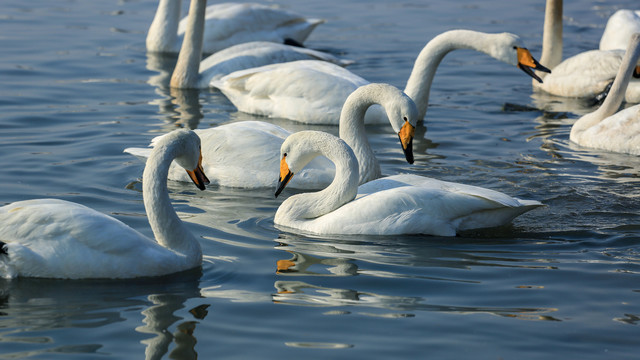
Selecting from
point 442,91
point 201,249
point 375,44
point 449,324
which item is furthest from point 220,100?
point 449,324

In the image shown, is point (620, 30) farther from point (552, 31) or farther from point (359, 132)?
point (359, 132)

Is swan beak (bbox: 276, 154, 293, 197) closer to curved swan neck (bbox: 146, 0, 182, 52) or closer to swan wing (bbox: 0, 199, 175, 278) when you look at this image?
swan wing (bbox: 0, 199, 175, 278)

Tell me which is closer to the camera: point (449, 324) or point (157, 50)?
point (449, 324)

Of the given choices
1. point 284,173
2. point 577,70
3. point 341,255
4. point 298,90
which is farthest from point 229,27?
point 341,255

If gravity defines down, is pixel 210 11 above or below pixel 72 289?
above

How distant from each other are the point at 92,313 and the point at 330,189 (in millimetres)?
2386

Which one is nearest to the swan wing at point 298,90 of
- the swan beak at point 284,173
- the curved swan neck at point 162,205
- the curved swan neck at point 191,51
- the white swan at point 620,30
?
the curved swan neck at point 191,51

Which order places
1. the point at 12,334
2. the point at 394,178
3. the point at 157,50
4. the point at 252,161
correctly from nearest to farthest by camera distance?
1. the point at 12,334
2. the point at 394,178
3. the point at 252,161
4. the point at 157,50

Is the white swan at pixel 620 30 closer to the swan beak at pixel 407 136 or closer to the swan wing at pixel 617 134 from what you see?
the swan wing at pixel 617 134

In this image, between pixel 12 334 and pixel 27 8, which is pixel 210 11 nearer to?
pixel 27 8

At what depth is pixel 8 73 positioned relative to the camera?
13242mm

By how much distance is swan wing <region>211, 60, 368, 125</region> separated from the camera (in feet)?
35.6

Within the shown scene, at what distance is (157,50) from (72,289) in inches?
379

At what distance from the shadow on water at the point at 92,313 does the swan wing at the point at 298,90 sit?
492cm
